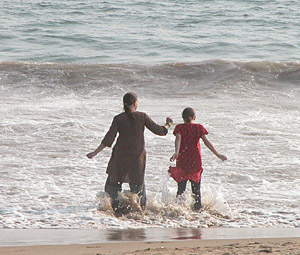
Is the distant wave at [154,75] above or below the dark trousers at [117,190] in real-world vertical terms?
above

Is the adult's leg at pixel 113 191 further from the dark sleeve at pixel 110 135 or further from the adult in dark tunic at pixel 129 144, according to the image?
the dark sleeve at pixel 110 135

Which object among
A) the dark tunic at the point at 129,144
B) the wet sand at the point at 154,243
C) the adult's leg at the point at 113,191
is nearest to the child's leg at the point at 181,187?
the dark tunic at the point at 129,144

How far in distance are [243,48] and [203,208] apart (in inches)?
624

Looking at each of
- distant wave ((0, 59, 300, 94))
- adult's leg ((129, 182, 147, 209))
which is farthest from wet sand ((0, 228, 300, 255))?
distant wave ((0, 59, 300, 94))

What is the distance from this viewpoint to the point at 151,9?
27.6m

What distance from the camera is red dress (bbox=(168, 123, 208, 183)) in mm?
6551

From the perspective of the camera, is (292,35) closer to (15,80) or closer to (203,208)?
(15,80)

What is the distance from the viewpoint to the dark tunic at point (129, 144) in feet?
20.7

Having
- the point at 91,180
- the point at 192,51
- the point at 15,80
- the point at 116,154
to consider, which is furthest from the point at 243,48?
the point at 116,154

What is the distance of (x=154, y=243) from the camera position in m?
4.93

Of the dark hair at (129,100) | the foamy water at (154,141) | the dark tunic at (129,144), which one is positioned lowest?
the foamy water at (154,141)

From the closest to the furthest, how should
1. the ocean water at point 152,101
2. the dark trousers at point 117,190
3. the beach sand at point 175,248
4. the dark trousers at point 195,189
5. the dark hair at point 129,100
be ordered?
the beach sand at point 175,248
the dark hair at point 129,100
the dark trousers at point 117,190
the dark trousers at point 195,189
the ocean water at point 152,101

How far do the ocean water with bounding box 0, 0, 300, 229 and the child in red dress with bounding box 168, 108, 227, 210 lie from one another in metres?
0.27

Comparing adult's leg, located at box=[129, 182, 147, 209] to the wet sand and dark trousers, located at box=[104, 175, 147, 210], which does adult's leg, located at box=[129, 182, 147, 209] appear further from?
the wet sand
